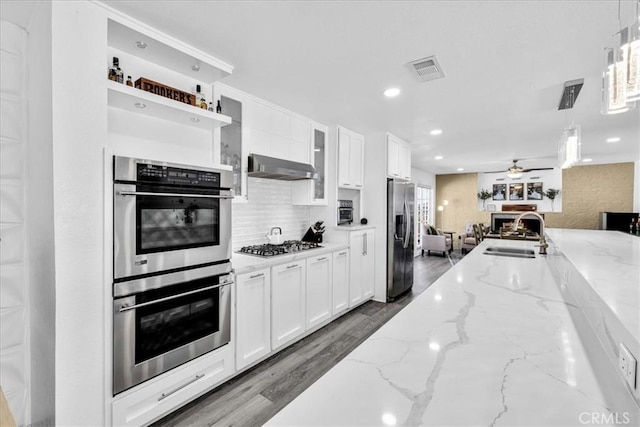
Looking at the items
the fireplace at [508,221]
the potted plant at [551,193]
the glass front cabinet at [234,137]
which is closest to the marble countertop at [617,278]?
the glass front cabinet at [234,137]

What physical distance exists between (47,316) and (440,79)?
3.15m

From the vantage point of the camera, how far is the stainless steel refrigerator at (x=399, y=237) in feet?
13.8

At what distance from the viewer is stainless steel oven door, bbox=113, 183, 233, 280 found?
1.63 metres

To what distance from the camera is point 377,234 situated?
4.25 meters

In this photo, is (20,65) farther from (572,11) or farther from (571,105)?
(571,105)

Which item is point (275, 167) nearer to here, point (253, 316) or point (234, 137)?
point (234, 137)

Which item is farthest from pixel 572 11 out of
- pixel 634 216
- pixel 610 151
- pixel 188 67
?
pixel 634 216

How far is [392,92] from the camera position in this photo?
2.74 m

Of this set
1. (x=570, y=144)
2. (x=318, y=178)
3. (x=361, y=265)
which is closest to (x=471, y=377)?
(x=570, y=144)

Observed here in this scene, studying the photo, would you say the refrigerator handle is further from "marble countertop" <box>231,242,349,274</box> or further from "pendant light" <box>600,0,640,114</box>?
"pendant light" <box>600,0,640,114</box>

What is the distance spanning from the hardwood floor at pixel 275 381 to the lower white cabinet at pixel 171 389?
87 mm

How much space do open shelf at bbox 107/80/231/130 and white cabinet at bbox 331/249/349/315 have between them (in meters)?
1.98

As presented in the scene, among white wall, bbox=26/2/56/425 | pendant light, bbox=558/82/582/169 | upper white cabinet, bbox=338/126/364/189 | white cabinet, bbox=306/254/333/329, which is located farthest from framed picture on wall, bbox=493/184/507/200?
white wall, bbox=26/2/56/425

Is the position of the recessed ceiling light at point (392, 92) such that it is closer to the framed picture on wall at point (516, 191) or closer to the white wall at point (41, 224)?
the white wall at point (41, 224)
